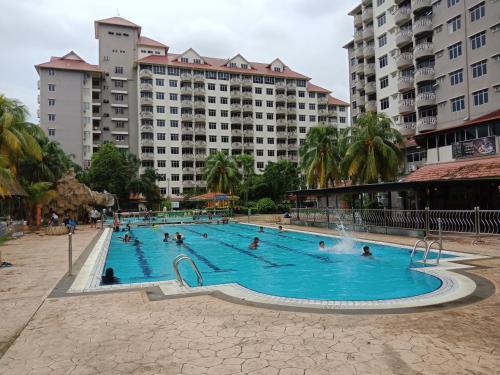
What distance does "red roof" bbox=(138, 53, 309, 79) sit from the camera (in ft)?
248

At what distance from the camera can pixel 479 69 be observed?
1350 inches

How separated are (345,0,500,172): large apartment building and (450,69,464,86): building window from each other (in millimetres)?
95

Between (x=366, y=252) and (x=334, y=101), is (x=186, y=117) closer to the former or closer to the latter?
(x=334, y=101)

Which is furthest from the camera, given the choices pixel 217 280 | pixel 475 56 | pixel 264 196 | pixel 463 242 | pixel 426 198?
pixel 264 196

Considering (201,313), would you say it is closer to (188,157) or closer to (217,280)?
(217,280)

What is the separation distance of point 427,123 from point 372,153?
12.9 meters

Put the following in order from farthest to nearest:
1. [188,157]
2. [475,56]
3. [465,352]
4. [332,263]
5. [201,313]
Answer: [188,157], [475,56], [332,263], [201,313], [465,352]

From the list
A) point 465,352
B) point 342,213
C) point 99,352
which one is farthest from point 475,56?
point 99,352

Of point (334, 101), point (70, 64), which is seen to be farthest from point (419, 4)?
point (70, 64)

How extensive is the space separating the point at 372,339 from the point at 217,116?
76.4m

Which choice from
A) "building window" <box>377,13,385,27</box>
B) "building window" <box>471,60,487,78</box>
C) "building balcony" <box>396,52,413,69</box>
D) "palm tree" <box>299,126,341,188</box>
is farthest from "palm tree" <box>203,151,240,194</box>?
"building window" <box>471,60,487,78</box>

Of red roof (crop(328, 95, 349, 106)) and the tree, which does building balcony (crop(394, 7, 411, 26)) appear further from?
red roof (crop(328, 95, 349, 106))

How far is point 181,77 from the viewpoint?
250 ft

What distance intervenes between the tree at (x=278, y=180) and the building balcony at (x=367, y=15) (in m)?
23.3
